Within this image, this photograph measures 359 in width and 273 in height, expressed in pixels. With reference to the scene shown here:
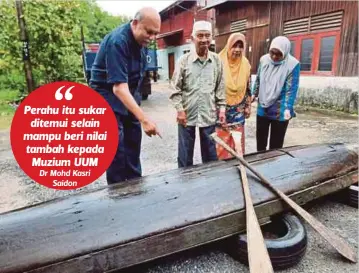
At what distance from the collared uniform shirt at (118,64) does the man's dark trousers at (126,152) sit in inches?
5.2

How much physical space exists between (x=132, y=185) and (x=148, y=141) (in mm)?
3342

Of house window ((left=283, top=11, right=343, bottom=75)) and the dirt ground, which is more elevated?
house window ((left=283, top=11, right=343, bottom=75))

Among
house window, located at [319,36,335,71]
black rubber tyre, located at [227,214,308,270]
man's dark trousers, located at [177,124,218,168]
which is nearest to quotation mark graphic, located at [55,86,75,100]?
man's dark trousers, located at [177,124,218,168]

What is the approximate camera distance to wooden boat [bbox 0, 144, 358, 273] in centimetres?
159

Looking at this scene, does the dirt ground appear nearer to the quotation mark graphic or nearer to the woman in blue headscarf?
the woman in blue headscarf

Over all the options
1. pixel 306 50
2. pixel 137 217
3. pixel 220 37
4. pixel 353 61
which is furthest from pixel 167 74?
pixel 137 217

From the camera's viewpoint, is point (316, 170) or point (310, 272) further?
point (316, 170)

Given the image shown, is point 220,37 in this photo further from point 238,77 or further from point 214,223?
point 214,223

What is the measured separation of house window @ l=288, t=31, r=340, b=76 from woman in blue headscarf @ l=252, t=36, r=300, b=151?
5804 millimetres

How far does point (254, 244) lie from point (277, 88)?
185 centimetres

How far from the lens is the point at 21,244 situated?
1581 millimetres

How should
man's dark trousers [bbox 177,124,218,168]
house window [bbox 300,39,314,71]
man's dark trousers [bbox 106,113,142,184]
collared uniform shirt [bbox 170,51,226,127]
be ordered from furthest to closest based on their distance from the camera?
house window [bbox 300,39,314,71] < man's dark trousers [bbox 177,124,218,168] < collared uniform shirt [bbox 170,51,226,127] < man's dark trousers [bbox 106,113,142,184]

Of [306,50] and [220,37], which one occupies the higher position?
[220,37]
